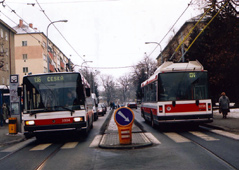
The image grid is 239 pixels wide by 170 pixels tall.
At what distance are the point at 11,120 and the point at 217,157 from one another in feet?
37.4

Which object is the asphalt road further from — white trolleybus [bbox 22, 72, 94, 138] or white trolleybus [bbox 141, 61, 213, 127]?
white trolleybus [bbox 141, 61, 213, 127]

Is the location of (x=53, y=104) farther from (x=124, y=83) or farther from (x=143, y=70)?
(x=124, y=83)

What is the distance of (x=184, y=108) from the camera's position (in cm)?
1416

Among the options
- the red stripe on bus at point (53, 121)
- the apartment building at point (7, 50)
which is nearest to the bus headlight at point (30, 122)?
the red stripe on bus at point (53, 121)

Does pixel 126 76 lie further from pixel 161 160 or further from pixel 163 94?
pixel 161 160

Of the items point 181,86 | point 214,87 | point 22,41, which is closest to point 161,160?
point 181,86

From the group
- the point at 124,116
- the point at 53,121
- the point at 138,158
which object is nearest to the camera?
the point at 138,158

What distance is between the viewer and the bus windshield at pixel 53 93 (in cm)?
1220

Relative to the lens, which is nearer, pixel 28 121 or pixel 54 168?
pixel 54 168

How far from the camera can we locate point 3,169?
7.46 meters

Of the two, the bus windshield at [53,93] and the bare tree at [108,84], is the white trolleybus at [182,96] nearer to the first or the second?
the bus windshield at [53,93]

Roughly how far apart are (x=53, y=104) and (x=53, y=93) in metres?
0.42

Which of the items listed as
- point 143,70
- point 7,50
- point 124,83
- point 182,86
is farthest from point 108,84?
point 182,86

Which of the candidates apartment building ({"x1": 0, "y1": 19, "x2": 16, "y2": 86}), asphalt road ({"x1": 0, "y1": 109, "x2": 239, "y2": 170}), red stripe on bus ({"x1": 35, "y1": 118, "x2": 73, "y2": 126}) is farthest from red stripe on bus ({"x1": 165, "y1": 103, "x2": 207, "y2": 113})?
apartment building ({"x1": 0, "y1": 19, "x2": 16, "y2": 86})
